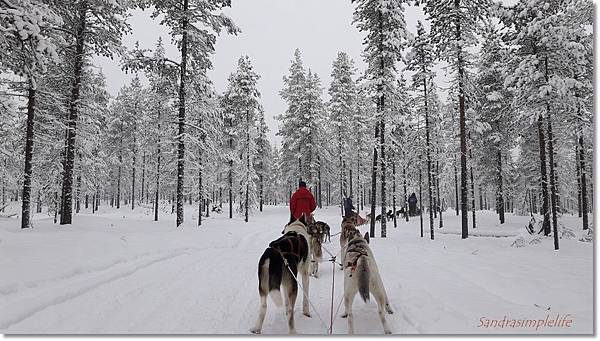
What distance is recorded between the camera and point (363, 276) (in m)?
4.37

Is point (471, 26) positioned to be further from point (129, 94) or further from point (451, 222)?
point (129, 94)

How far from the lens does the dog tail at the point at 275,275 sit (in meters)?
4.20

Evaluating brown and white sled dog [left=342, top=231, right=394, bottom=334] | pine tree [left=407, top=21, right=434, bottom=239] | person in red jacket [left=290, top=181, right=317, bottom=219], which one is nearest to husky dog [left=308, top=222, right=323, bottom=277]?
person in red jacket [left=290, top=181, right=317, bottom=219]

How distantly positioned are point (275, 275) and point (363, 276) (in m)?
1.18

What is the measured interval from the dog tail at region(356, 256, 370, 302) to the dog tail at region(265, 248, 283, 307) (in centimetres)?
105

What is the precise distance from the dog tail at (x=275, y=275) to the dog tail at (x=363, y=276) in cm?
105

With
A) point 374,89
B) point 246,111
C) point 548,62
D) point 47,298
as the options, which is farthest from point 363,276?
point 246,111

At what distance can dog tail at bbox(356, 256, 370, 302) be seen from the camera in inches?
169

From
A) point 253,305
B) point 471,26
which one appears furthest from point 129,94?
point 253,305

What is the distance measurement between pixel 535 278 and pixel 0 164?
2039 centimetres

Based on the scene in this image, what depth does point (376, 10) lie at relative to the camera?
19.3 m

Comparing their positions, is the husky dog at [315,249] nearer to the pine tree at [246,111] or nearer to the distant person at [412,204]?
the pine tree at [246,111]

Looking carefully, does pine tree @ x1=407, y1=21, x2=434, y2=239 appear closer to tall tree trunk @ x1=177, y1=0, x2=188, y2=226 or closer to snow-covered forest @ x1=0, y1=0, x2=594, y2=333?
snow-covered forest @ x1=0, y1=0, x2=594, y2=333

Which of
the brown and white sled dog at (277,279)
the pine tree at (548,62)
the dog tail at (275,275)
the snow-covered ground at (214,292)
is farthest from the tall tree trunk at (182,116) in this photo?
the pine tree at (548,62)
